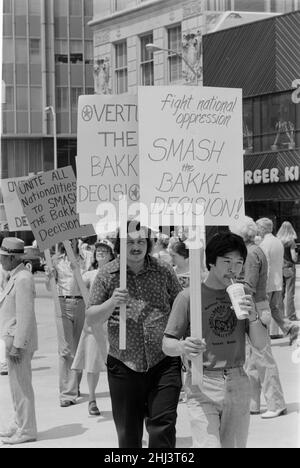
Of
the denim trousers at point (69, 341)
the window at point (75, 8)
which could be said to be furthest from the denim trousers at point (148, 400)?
the window at point (75, 8)

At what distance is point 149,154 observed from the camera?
5.24m

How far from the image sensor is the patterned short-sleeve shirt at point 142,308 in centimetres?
529

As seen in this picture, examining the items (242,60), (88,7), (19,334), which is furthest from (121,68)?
(19,334)

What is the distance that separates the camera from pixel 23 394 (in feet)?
23.7

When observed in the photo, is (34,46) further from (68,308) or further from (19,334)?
(19,334)

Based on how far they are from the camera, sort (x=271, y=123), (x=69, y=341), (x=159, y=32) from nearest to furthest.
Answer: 1. (x=69, y=341)
2. (x=271, y=123)
3. (x=159, y=32)

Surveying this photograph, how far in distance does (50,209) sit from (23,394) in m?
1.62

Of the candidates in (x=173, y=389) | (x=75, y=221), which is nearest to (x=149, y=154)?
(x=173, y=389)

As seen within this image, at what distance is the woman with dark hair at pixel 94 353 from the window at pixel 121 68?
3239 cm

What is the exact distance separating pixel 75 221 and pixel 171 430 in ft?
10.1

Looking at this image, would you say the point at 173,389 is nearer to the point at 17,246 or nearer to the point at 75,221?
the point at 17,246

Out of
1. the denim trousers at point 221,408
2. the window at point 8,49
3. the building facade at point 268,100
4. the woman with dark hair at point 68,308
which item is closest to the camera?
the denim trousers at point 221,408

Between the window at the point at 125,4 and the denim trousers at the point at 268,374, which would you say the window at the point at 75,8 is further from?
the denim trousers at the point at 268,374

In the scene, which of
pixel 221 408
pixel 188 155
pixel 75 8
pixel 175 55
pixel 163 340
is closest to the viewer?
pixel 221 408
